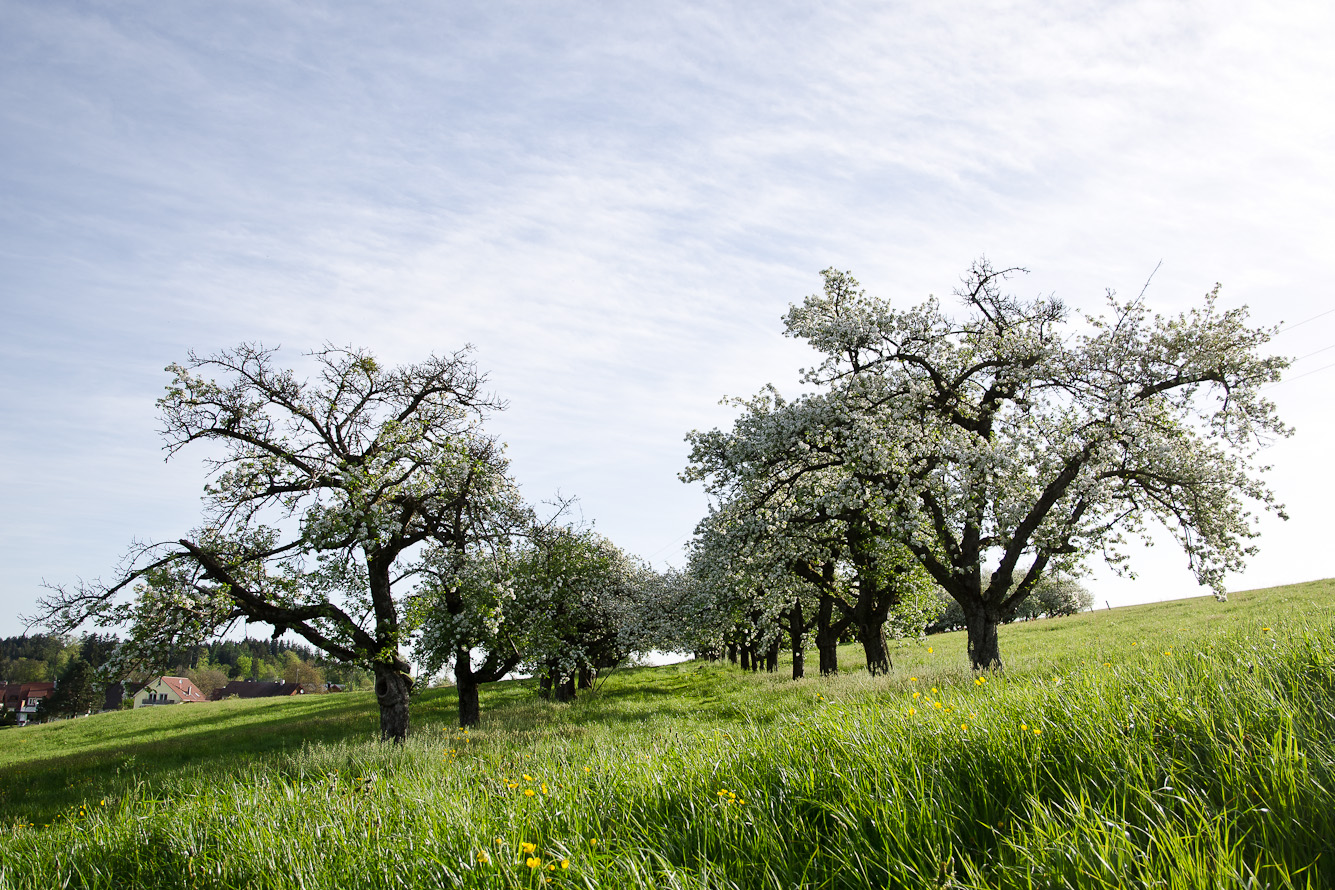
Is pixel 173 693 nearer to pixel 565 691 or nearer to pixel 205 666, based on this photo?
pixel 205 666

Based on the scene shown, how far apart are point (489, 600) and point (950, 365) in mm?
15424

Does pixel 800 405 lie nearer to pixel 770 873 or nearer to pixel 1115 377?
pixel 1115 377

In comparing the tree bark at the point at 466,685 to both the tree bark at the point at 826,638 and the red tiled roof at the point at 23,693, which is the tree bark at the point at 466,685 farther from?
the red tiled roof at the point at 23,693

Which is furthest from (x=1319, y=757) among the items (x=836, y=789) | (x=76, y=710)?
(x=76, y=710)

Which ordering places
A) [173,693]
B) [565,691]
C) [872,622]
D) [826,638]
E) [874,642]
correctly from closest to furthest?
[874,642], [872,622], [826,638], [565,691], [173,693]

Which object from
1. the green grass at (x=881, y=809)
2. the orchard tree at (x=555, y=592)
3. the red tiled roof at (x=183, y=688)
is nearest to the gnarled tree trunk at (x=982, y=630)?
the green grass at (x=881, y=809)

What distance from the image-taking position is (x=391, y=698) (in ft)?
60.8

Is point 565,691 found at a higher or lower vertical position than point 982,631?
lower

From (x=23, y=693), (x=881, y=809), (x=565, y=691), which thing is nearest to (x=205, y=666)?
(x=23, y=693)

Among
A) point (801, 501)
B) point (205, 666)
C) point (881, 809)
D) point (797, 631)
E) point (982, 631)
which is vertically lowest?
point (205, 666)

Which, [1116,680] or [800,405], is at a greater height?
[800,405]

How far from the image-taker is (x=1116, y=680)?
579 cm

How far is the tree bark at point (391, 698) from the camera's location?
1848 cm

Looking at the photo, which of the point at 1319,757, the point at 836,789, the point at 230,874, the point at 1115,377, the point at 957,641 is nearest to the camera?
the point at 1319,757
